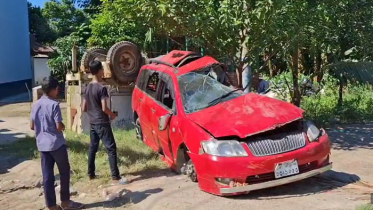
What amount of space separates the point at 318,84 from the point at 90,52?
755cm

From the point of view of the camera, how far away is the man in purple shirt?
4.73 m

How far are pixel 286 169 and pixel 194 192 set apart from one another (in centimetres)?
122

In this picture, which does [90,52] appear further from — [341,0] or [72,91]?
[341,0]

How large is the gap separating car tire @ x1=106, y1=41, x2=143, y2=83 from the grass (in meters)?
1.37

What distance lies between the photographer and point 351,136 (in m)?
9.03

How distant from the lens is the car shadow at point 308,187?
16.9 ft

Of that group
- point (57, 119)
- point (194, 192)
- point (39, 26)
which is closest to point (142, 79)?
point (194, 192)

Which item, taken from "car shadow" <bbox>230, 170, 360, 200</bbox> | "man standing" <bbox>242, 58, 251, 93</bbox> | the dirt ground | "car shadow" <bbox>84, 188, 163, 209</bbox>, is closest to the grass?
the dirt ground

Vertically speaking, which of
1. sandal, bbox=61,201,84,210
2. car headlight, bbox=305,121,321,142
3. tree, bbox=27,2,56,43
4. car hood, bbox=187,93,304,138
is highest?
tree, bbox=27,2,56,43

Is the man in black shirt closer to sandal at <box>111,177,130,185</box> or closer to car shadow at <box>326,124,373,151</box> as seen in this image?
sandal at <box>111,177,130,185</box>

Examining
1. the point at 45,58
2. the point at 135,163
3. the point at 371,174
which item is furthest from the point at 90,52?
the point at 45,58

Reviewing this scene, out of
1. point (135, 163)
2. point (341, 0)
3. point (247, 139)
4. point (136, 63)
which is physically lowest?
point (135, 163)

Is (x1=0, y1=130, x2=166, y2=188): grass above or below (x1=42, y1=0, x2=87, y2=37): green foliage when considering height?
below

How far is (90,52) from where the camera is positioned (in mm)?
10430
